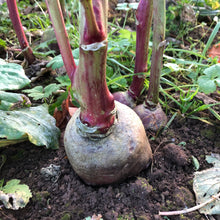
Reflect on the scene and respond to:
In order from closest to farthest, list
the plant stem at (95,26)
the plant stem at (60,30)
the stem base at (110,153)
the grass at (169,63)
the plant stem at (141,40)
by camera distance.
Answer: the plant stem at (95,26) < the plant stem at (60,30) < the stem base at (110,153) < the plant stem at (141,40) < the grass at (169,63)

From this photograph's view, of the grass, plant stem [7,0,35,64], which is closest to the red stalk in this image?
the grass

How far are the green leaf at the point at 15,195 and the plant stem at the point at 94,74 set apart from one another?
37 cm

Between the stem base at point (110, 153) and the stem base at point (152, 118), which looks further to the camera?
the stem base at point (152, 118)

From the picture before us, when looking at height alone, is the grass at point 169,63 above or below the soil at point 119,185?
above

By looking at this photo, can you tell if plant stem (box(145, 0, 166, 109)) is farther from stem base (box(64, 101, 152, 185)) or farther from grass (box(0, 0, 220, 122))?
stem base (box(64, 101, 152, 185))

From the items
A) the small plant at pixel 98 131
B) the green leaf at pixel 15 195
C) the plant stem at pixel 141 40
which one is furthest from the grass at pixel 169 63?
the green leaf at pixel 15 195

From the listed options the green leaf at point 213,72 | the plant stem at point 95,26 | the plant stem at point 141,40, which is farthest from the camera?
the green leaf at point 213,72

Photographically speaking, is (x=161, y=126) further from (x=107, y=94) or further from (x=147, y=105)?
(x=107, y=94)

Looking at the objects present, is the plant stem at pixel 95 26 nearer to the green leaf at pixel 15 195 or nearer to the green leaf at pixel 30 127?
the green leaf at pixel 30 127

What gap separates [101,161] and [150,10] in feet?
2.33

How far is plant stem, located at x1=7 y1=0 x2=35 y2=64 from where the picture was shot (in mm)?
1386

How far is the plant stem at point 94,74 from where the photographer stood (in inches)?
28.2

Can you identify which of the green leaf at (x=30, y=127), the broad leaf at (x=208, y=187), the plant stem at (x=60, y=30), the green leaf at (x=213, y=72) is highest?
the plant stem at (x=60, y=30)

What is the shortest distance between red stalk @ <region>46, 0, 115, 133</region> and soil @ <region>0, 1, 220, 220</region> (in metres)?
0.28
